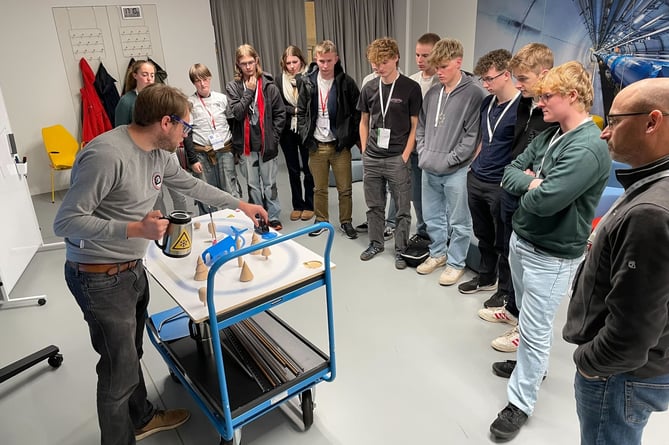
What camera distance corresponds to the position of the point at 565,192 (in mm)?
1688

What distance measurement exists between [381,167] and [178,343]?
192cm

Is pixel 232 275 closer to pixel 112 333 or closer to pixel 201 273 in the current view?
pixel 201 273

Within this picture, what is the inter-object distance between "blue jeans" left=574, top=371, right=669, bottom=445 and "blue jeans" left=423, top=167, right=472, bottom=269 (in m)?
1.89

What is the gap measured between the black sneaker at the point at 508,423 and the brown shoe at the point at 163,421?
4.55ft

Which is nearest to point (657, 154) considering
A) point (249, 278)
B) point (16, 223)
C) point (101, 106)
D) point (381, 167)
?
point (249, 278)

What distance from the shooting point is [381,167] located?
3.44 metres

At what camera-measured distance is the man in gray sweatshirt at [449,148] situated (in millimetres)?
2922

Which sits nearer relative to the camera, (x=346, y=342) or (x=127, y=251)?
(x=127, y=251)

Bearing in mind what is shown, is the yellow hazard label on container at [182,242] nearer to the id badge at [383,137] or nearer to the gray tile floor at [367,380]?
the gray tile floor at [367,380]

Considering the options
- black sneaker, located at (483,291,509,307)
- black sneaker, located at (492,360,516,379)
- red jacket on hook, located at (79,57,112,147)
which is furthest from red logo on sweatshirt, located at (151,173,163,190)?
red jacket on hook, located at (79,57,112,147)

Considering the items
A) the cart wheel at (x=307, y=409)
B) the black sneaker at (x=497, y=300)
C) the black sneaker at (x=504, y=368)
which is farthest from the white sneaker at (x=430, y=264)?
the cart wheel at (x=307, y=409)

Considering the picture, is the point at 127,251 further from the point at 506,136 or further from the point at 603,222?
the point at 506,136

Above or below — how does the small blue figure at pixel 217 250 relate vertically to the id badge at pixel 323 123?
below

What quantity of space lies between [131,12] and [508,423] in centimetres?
578
